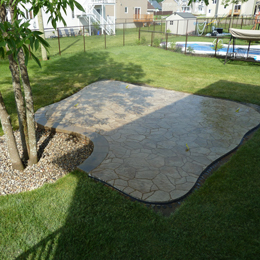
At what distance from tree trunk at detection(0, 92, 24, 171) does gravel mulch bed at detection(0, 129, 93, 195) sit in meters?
0.15

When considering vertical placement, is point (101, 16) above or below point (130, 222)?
above

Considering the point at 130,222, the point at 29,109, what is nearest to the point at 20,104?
the point at 29,109

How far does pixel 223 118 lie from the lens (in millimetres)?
7367

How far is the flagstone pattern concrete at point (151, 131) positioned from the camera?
4.68 metres

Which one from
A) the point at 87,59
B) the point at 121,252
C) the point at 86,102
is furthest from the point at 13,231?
the point at 87,59

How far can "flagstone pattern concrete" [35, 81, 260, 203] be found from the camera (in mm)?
4684

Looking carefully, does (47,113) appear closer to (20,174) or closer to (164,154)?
(20,174)

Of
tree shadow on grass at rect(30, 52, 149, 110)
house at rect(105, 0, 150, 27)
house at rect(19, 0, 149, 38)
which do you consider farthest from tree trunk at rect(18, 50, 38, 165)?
house at rect(105, 0, 150, 27)

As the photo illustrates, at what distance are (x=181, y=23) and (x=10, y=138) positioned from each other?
29672mm

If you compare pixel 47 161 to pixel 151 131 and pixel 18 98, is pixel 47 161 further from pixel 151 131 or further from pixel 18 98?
pixel 151 131

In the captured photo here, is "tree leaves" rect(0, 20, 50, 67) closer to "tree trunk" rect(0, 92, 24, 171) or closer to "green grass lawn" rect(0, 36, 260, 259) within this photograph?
"tree trunk" rect(0, 92, 24, 171)

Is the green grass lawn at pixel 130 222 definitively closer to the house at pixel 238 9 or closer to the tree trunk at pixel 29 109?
the tree trunk at pixel 29 109

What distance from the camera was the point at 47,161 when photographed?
17.3ft

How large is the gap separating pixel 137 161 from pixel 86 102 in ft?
13.5
